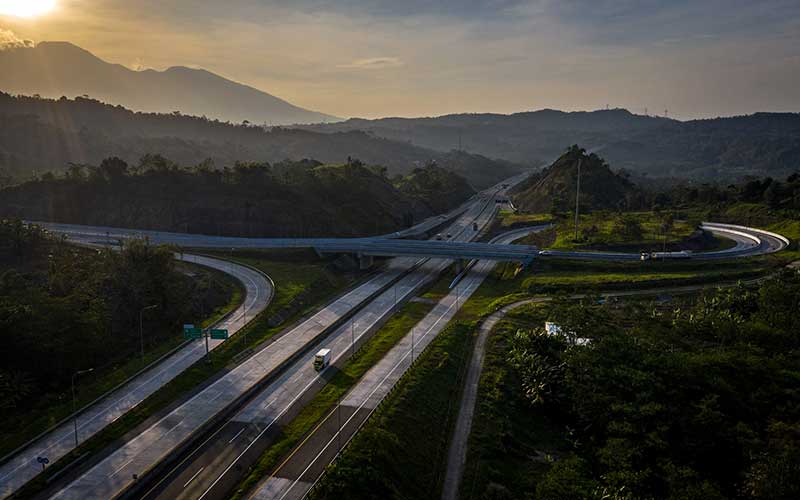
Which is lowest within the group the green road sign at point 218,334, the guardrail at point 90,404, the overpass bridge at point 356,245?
the guardrail at point 90,404

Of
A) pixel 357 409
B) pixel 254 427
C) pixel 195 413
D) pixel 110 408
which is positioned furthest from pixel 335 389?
pixel 110 408

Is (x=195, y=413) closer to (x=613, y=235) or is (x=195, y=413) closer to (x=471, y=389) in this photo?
(x=471, y=389)

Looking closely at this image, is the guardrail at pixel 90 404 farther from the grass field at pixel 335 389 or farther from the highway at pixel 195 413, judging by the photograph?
the grass field at pixel 335 389

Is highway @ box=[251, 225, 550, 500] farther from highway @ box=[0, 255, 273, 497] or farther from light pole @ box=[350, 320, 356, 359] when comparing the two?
highway @ box=[0, 255, 273, 497]

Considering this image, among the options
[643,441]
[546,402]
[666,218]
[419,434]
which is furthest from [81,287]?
[666,218]

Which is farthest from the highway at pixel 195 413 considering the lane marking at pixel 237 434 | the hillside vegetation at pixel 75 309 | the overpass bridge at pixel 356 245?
the overpass bridge at pixel 356 245

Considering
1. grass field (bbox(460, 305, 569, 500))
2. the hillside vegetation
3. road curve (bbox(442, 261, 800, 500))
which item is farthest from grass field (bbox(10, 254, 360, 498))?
grass field (bbox(460, 305, 569, 500))
